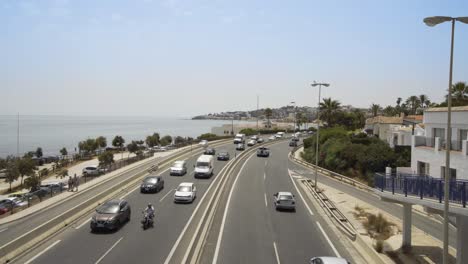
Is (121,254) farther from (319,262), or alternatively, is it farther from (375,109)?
(375,109)

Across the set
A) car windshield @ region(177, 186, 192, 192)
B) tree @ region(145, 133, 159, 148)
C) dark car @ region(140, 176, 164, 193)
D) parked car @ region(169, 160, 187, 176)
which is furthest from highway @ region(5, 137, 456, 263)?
tree @ region(145, 133, 159, 148)

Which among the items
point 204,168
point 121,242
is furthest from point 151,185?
point 121,242

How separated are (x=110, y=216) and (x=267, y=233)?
9165 mm

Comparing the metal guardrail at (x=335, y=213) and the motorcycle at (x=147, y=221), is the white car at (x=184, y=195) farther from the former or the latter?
the metal guardrail at (x=335, y=213)

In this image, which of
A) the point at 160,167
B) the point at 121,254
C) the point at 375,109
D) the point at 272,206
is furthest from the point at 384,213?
the point at 375,109

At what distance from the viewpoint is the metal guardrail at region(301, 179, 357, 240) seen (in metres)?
24.8

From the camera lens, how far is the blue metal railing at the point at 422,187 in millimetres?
16859

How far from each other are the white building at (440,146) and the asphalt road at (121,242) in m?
16.1

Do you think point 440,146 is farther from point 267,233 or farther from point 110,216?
point 110,216

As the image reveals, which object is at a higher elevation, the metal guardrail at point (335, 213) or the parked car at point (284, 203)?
the parked car at point (284, 203)

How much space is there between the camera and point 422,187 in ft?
61.3

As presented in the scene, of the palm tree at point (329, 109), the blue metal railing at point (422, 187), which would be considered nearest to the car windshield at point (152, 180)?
the blue metal railing at point (422, 187)

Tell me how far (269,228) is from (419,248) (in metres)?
8.63

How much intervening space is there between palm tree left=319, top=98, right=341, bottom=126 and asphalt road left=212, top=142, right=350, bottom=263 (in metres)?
64.4
